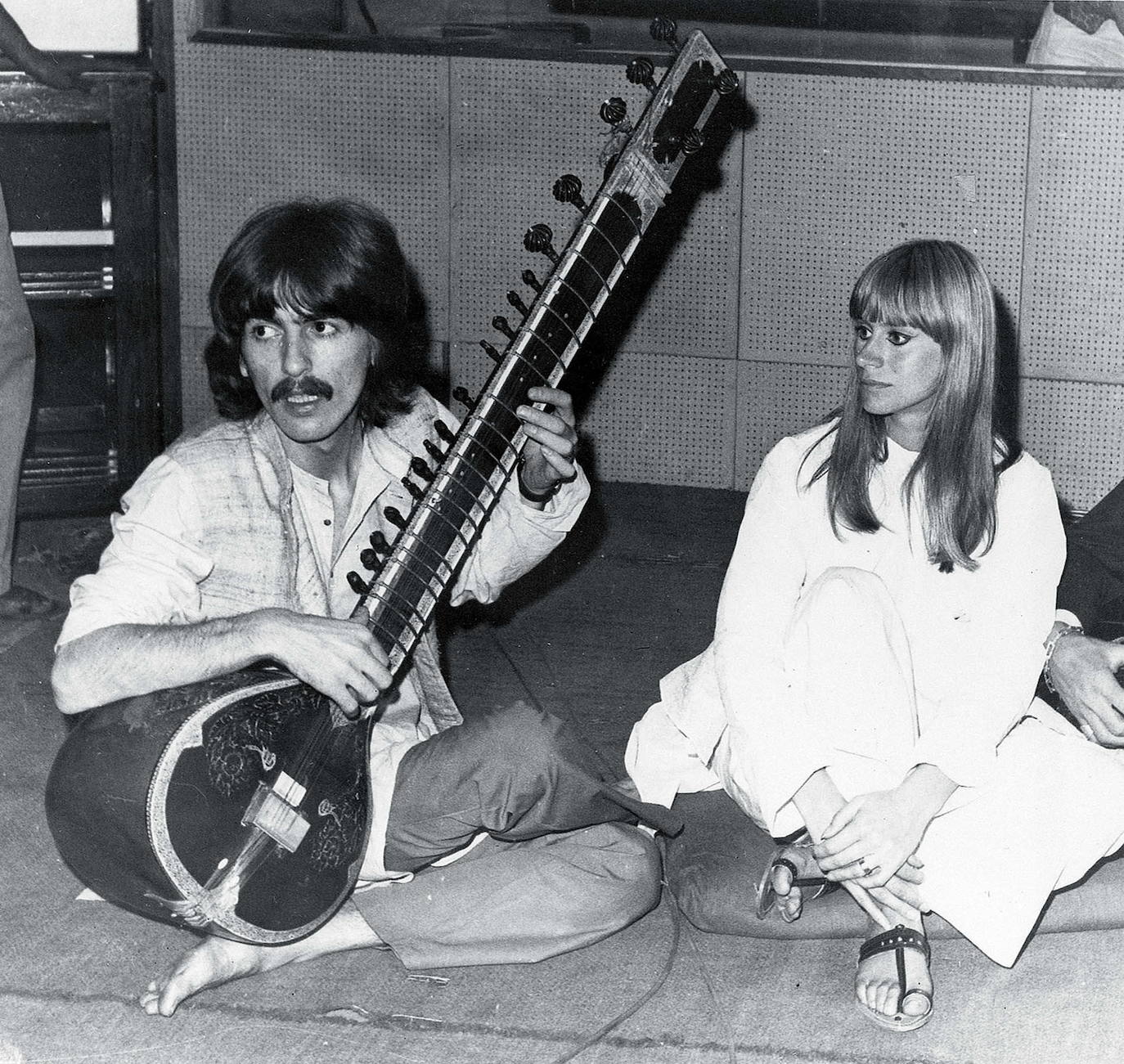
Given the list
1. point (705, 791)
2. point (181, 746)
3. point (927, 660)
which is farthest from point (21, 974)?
point (927, 660)

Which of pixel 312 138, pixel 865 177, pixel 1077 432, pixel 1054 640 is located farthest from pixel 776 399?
pixel 1054 640

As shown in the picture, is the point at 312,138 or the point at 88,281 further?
the point at 312,138

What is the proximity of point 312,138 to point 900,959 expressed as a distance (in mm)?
3525

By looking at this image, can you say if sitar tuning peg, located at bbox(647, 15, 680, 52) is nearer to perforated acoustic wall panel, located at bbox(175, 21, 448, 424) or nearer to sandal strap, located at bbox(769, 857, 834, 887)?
sandal strap, located at bbox(769, 857, 834, 887)

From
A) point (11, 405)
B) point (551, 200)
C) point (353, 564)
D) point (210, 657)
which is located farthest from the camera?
point (551, 200)

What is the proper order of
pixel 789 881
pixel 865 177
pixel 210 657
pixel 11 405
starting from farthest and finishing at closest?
pixel 865 177
pixel 11 405
pixel 789 881
pixel 210 657

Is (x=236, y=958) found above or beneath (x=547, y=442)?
beneath

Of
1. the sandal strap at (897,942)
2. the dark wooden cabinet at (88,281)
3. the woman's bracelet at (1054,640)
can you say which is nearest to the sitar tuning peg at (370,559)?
the sandal strap at (897,942)

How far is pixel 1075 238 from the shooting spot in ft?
15.2

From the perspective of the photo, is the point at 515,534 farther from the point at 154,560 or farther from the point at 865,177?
the point at 865,177

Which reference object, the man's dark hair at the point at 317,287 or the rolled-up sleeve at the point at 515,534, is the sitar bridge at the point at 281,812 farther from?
the man's dark hair at the point at 317,287

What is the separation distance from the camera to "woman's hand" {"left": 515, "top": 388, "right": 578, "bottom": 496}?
2.25 metres

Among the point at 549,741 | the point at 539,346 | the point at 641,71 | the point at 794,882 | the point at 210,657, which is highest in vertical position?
the point at 641,71

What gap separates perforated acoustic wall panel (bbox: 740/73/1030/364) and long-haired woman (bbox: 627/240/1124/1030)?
7.62 ft
